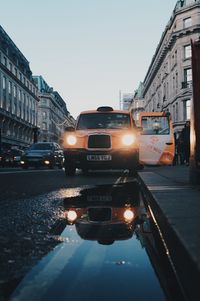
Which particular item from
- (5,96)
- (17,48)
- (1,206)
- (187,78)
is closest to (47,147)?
(1,206)

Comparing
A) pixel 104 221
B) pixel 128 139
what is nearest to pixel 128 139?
pixel 128 139

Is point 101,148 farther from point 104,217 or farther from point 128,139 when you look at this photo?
point 104,217

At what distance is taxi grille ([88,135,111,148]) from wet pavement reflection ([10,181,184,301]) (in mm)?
6363

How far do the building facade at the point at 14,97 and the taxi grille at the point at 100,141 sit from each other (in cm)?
3912

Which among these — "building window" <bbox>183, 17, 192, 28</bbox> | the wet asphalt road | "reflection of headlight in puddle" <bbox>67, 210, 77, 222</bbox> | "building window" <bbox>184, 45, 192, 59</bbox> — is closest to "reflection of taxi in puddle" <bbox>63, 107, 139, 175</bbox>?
the wet asphalt road

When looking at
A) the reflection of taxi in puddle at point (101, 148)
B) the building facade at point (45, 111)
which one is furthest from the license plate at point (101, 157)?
the building facade at point (45, 111)

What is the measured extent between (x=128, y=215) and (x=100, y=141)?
623 cm

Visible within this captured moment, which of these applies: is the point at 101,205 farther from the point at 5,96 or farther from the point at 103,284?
the point at 5,96

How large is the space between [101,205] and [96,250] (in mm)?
1879

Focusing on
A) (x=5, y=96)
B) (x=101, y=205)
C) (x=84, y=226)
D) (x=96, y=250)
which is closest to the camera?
(x=96, y=250)

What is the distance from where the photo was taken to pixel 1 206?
407 cm

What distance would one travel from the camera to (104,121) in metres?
10.4

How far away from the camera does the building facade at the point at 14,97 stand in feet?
170

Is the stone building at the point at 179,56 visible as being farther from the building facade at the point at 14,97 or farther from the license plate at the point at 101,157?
the license plate at the point at 101,157
